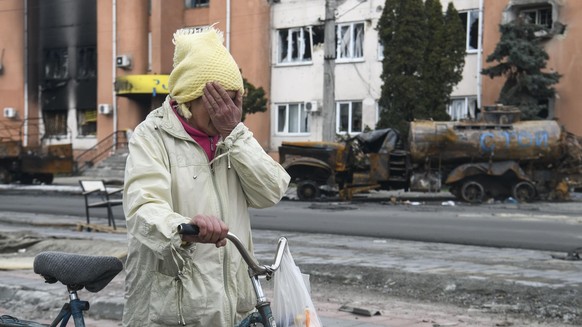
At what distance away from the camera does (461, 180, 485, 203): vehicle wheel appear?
23289 millimetres

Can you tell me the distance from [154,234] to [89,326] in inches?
172

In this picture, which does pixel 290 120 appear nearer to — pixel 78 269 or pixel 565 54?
pixel 565 54

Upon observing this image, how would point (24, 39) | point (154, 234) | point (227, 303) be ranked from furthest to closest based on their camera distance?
point (24, 39) < point (227, 303) < point (154, 234)

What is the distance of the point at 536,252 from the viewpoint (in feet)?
38.3

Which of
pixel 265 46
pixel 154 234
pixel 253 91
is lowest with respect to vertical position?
pixel 154 234

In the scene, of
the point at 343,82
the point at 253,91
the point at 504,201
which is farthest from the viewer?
the point at 343,82

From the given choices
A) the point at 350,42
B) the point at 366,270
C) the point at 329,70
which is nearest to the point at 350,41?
the point at 350,42

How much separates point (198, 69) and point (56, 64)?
43.0m

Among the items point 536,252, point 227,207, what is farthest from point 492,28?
point 227,207

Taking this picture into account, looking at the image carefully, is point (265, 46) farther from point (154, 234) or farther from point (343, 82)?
point (154, 234)

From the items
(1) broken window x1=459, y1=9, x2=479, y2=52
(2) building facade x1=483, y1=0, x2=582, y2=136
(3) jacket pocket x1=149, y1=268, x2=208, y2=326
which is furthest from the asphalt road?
(3) jacket pocket x1=149, y1=268, x2=208, y2=326

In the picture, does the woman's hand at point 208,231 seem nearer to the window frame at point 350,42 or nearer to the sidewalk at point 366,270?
the sidewalk at point 366,270

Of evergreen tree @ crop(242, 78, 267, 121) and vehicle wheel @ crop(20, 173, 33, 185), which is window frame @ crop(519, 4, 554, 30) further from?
vehicle wheel @ crop(20, 173, 33, 185)

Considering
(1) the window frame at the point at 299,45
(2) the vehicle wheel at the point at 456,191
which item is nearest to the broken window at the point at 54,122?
(1) the window frame at the point at 299,45
